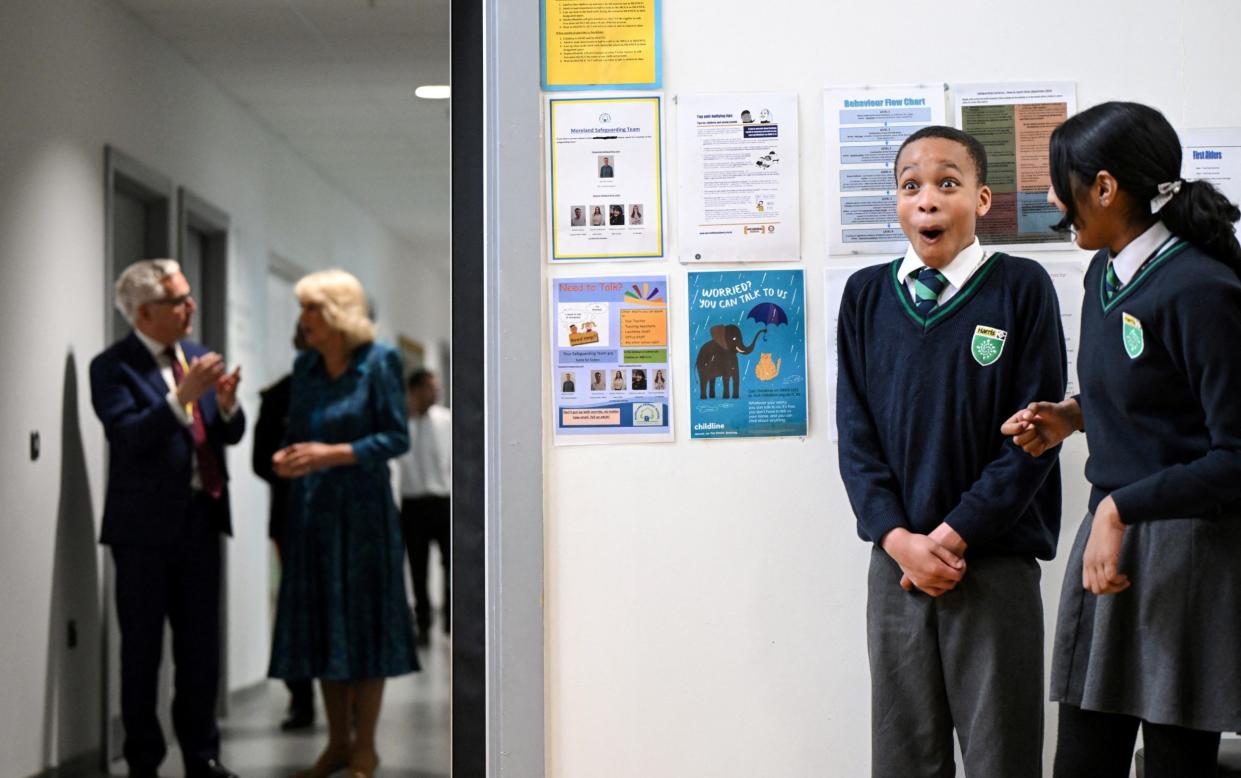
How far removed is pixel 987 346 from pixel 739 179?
64 centimetres

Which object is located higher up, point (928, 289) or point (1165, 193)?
point (1165, 193)

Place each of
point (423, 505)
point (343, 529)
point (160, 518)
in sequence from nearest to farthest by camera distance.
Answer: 1. point (343, 529)
2. point (160, 518)
3. point (423, 505)

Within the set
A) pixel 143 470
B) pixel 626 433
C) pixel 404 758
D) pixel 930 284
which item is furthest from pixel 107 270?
pixel 930 284

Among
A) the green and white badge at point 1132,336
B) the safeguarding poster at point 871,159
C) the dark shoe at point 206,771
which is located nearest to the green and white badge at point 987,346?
the green and white badge at point 1132,336

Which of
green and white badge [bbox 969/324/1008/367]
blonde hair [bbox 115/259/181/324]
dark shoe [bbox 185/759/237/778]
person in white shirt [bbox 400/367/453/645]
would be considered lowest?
dark shoe [bbox 185/759/237/778]

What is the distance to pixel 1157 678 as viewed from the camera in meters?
1.67

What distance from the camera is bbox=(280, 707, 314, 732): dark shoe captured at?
5.13m

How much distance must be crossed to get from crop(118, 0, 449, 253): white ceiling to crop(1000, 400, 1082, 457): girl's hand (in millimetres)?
3636

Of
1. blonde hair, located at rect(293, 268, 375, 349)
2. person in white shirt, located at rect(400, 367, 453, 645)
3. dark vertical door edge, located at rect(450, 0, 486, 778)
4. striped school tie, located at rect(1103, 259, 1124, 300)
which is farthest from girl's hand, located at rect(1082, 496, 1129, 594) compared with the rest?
person in white shirt, located at rect(400, 367, 453, 645)

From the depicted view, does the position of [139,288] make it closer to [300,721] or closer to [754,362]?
[300,721]

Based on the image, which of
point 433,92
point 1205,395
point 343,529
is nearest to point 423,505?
point 433,92

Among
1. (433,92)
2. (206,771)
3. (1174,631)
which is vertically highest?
(433,92)

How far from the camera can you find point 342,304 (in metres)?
3.87

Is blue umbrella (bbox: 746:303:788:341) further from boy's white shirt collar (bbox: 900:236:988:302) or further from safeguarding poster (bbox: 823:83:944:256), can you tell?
boy's white shirt collar (bbox: 900:236:988:302)
